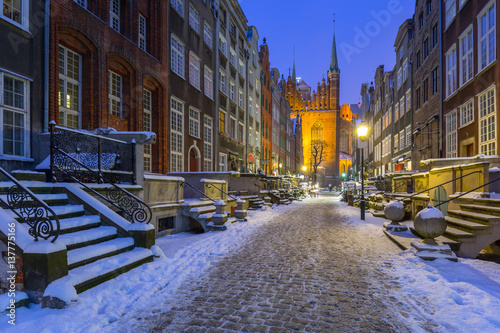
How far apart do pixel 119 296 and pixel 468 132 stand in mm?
16872

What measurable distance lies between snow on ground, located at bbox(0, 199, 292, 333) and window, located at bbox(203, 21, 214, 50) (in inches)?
681

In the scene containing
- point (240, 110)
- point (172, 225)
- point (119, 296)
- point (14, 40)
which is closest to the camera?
point (119, 296)

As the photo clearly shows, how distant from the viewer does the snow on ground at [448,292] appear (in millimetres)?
3446

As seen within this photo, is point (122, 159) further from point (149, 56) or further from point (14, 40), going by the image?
point (149, 56)

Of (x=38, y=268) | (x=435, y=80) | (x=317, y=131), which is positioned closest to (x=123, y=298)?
(x=38, y=268)

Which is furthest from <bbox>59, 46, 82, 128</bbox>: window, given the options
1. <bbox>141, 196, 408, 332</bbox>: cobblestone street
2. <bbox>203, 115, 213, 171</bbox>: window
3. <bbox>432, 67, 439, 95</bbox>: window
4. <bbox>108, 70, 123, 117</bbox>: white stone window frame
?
<bbox>432, 67, 439, 95</bbox>: window

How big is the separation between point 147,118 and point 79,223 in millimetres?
10082

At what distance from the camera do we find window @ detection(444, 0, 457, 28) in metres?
16.2

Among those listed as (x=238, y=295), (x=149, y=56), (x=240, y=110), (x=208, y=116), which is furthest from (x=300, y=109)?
(x=238, y=295)

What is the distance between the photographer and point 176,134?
1639cm

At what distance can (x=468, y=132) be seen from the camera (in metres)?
14.6

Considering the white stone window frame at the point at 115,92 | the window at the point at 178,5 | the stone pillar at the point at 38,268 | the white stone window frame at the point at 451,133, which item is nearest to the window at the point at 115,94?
the white stone window frame at the point at 115,92

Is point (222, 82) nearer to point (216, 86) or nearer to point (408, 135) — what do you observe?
point (216, 86)

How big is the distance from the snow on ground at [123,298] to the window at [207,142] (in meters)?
13.2
